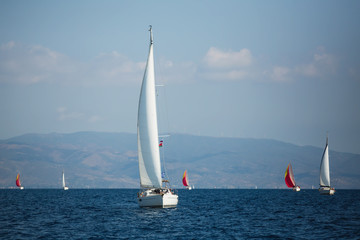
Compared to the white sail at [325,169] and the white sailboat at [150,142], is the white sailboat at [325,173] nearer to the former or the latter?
the white sail at [325,169]

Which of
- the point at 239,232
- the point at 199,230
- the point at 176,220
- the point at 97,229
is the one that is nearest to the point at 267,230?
the point at 239,232

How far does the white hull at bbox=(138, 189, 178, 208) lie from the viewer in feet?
202

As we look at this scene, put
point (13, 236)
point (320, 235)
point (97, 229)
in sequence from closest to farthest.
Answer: point (13, 236), point (320, 235), point (97, 229)

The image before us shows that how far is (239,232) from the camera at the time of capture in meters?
46.5

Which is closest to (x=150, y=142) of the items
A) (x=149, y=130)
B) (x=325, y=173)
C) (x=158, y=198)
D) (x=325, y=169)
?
(x=149, y=130)

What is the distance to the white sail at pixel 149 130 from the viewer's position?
203 ft

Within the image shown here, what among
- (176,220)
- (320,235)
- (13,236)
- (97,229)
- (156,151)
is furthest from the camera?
(156,151)

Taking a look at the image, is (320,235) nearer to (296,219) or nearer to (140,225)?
(296,219)

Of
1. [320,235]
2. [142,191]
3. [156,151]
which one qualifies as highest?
[156,151]

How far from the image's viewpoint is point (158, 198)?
61.6 meters

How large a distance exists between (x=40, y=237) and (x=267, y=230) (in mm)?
22513

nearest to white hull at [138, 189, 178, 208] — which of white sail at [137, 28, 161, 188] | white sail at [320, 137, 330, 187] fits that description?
white sail at [137, 28, 161, 188]

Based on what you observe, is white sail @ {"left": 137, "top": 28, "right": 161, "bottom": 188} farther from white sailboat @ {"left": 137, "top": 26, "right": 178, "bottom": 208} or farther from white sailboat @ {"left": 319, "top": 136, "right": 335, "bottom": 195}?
white sailboat @ {"left": 319, "top": 136, "right": 335, "bottom": 195}

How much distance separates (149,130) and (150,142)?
1.63 m
